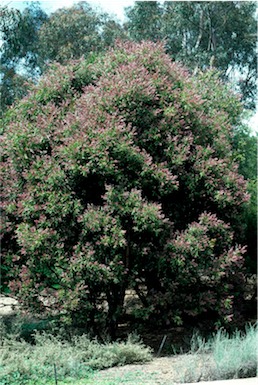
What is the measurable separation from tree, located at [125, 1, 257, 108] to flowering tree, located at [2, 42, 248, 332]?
12133 millimetres

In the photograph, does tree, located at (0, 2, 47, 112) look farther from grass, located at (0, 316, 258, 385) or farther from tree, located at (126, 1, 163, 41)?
grass, located at (0, 316, 258, 385)

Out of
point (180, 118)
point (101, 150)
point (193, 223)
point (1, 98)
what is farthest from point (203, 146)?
point (1, 98)

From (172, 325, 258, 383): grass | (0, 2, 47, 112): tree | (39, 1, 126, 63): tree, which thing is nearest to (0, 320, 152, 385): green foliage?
(172, 325, 258, 383): grass

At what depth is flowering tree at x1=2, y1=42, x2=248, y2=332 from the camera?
6.55m

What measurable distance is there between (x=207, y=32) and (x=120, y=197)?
593 inches

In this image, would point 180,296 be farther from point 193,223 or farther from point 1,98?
point 1,98

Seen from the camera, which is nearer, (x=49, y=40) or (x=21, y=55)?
(x=21, y=55)

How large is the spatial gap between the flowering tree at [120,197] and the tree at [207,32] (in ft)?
39.8

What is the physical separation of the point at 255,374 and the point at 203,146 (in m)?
2.80

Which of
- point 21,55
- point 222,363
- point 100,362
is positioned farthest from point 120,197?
point 21,55

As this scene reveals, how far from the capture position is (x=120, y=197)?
6.55 metres

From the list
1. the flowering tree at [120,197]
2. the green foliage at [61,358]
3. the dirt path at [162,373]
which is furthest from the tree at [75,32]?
the dirt path at [162,373]

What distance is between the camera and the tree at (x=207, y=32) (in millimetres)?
19391

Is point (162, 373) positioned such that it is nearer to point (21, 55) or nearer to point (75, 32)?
point (21, 55)
